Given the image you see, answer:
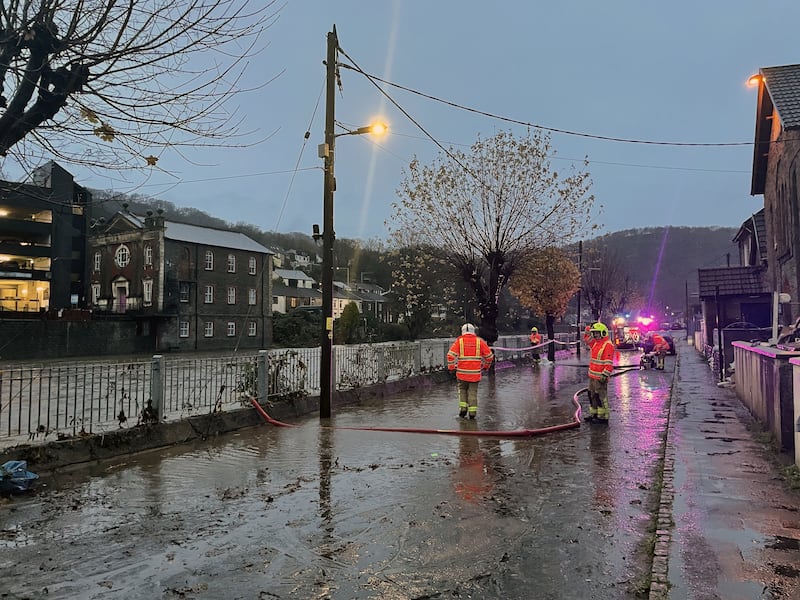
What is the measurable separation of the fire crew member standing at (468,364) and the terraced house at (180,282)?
126 ft

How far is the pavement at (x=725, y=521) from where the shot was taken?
155 inches

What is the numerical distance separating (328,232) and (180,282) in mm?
39735

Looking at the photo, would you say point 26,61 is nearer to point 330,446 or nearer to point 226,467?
point 226,467

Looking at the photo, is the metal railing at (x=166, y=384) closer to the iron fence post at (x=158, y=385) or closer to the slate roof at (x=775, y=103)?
the iron fence post at (x=158, y=385)

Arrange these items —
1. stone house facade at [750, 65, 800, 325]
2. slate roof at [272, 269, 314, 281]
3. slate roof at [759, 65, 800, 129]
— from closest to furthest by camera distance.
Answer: slate roof at [759, 65, 800, 129], stone house facade at [750, 65, 800, 325], slate roof at [272, 269, 314, 281]

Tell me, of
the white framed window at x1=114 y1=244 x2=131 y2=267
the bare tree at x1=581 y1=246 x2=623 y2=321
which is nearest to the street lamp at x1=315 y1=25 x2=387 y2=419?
the bare tree at x1=581 y1=246 x2=623 y2=321

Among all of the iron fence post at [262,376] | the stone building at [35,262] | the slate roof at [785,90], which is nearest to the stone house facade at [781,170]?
the slate roof at [785,90]

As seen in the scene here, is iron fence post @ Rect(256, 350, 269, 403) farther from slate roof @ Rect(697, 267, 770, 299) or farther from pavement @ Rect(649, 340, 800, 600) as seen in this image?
slate roof @ Rect(697, 267, 770, 299)

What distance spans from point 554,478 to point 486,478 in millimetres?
853

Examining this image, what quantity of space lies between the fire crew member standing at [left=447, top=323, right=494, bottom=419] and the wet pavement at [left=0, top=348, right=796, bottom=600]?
1.80m

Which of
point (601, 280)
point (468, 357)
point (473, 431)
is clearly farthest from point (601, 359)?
point (601, 280)

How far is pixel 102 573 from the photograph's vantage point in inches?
168

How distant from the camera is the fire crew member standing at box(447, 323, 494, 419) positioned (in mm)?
11086

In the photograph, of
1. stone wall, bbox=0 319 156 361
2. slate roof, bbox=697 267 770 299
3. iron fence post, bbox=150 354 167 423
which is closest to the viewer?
iron fence post, bbox=150 354 167 423
